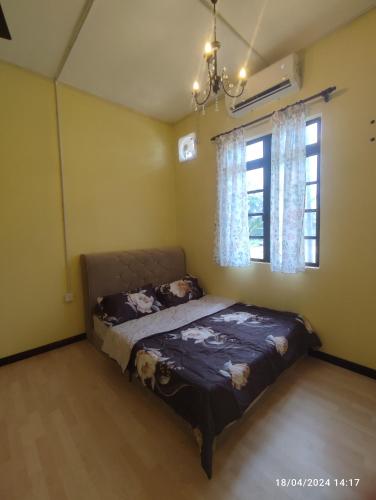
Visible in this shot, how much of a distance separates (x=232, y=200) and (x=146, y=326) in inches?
66.0

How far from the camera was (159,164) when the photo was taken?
344 centimetres

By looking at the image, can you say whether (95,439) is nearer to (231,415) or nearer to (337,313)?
(231,415)

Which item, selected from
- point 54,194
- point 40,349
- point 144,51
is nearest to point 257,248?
point 144,51

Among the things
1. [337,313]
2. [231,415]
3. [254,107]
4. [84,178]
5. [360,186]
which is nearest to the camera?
[231,415]

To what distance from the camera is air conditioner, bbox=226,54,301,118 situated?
213 cm

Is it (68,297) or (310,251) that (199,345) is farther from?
(68,297)

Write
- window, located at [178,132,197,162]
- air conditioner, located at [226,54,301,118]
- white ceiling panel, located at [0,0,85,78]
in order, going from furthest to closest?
1. window, located at [178,132,197,162]
2. air conditioner, located at [226,54,301,118]
3. white ceiling panel, located at [0,0,85,78]

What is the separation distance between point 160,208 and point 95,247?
3.70 feet

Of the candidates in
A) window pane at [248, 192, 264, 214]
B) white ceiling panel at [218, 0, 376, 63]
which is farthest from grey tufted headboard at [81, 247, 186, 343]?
white ceiling panel at [218, 0, 376, 63]

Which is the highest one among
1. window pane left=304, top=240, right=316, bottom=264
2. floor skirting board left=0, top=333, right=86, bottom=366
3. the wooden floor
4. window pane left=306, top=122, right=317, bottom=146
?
window pane left=306, top=122, right=317, bottom=146

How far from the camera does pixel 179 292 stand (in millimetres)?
2969

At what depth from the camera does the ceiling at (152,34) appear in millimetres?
1743

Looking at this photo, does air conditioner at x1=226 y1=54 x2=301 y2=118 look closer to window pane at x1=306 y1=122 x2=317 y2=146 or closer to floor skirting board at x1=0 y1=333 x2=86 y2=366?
window pane at x1=306 y1=122 x2=317 y2=146

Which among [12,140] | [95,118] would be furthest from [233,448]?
[95,118]
